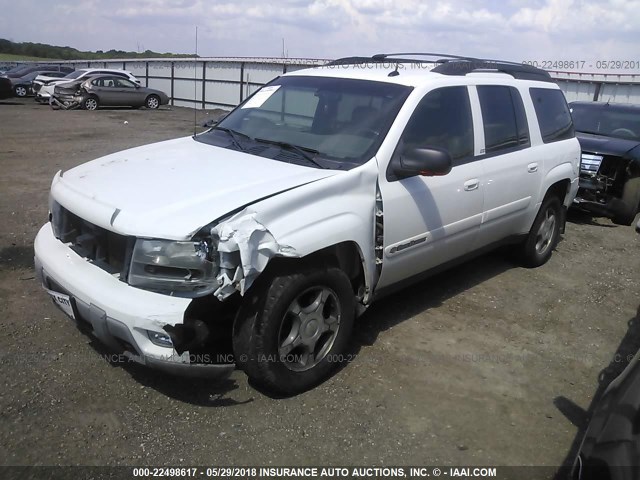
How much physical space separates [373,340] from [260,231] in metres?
1.59

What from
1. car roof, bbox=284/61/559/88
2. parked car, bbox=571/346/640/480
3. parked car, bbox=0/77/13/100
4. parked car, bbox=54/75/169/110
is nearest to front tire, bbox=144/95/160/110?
parked car, bbox=54/75/169/110

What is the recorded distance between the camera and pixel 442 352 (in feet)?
12.9

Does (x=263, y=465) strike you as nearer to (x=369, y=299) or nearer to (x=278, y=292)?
(x=278, y=292)

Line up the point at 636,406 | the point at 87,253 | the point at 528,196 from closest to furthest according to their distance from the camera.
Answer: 1. the point at 636,406
2. the point at 87,253
3. the point at 528,196

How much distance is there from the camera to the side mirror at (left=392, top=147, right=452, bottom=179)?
11.4 ft

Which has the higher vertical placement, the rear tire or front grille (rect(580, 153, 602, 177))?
front grille (rect(580, 153, 602, 177))

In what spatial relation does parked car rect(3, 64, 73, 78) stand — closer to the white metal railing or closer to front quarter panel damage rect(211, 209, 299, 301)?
the white metal railing

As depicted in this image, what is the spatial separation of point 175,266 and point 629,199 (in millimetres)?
6891

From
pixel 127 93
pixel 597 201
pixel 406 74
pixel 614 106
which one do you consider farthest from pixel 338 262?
pixel 127 93

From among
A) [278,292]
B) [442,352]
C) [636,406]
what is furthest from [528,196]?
[636,406]

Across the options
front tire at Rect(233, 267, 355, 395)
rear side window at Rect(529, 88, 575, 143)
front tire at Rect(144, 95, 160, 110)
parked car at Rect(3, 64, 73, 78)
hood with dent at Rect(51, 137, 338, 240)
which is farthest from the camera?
parked car at Rect(3, 64, 73, 78)

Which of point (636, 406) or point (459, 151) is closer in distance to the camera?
point (636, 406)

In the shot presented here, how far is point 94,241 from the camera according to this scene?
3.12 m

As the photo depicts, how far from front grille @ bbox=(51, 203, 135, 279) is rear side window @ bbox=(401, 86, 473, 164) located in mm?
1891
